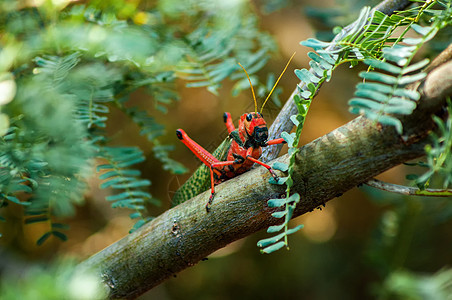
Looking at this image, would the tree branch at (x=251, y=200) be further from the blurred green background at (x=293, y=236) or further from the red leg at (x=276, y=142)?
the blurred green background at (x=293, y=236)

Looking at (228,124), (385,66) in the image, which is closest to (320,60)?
(385,66)

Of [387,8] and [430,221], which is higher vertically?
[387,8]

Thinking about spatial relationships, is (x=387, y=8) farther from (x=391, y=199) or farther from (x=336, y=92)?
(x=336, y=92)

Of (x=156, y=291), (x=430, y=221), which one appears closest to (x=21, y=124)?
(x=156, y=291)

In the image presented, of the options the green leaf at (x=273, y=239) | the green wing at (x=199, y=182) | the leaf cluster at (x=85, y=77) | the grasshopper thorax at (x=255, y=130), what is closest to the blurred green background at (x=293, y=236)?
the leaf cluster at (x=85, y=77)

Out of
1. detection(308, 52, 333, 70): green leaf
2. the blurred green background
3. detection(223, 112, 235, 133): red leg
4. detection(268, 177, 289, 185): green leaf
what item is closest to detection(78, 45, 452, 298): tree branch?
detection(268, 177, 289, 185): green leaf

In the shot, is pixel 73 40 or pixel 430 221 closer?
pixel 73 40
